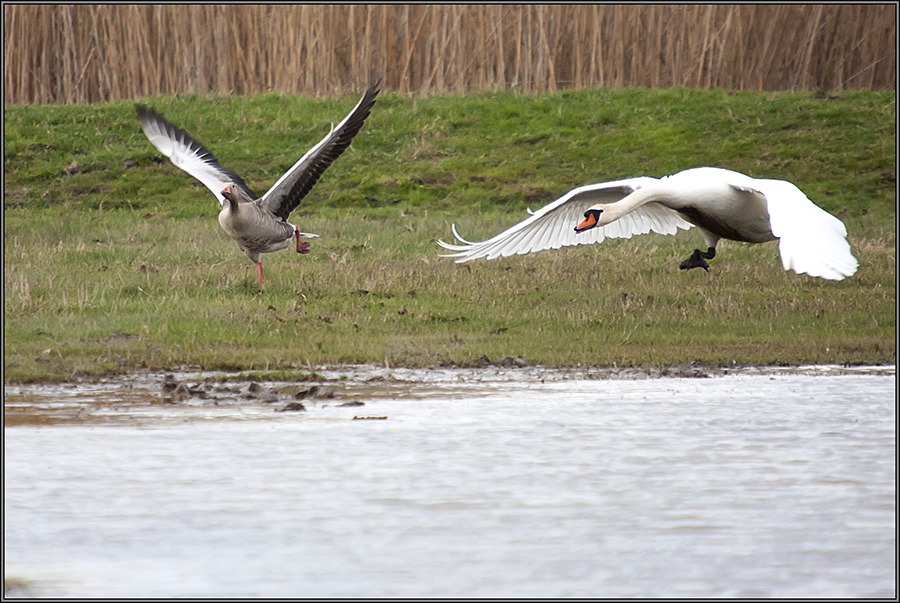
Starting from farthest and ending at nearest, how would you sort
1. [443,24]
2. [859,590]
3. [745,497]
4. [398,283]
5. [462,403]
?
1. [443,24]
2. [398,283]
3. [462,403]
4. [745,497]
5. [859,590]

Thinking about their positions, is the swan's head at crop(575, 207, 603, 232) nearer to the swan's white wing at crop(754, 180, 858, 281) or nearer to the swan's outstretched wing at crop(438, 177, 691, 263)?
the swan's outstretched wing at crop(438, 177, 691, 263)

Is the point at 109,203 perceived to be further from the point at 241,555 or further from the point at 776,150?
the point at 241,555

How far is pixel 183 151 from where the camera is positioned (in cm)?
1241

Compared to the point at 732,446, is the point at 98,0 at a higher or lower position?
higher

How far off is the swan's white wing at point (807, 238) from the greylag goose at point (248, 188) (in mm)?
3917

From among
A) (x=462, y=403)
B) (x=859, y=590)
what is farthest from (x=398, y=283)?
(x=859, y=590)

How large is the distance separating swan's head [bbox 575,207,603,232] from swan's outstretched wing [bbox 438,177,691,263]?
0.18 m

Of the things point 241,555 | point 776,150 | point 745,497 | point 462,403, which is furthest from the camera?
point 776,150

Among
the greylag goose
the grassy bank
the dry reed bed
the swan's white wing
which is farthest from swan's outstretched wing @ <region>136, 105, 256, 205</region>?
the dry reed bed

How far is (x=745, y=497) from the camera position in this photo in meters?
5.99

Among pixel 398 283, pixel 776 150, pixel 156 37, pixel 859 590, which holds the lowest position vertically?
pixel 859 590

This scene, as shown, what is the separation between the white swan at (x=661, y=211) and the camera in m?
8.86

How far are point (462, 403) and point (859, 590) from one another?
3.69 metres

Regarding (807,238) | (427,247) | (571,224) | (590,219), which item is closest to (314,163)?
(571,224)
